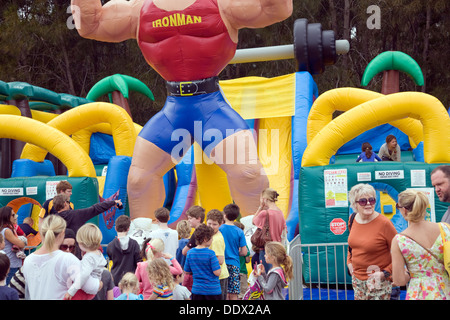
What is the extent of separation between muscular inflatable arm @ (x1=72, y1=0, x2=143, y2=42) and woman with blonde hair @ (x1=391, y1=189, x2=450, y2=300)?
374 cm

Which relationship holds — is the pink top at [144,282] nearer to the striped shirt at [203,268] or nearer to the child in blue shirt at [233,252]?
the striped shirt at [203,268]

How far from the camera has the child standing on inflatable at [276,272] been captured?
395 centimetres

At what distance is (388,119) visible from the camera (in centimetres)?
623

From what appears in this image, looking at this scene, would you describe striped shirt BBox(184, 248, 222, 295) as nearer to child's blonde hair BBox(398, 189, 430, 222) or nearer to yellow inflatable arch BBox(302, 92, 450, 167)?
child's blonde hair BBox(398, 189, 430, 222)

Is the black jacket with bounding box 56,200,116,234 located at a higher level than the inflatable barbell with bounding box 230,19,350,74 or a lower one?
lower

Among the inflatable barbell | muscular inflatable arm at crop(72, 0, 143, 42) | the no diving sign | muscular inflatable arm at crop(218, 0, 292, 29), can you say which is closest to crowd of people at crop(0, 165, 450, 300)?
the no diving sign

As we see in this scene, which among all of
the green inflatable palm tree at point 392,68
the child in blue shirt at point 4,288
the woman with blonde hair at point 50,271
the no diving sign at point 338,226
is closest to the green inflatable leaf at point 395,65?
the green inflatable palm tree at point 392,68

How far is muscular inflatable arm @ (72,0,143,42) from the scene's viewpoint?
20.0ft

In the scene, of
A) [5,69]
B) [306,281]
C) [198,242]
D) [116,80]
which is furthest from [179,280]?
[5,69]

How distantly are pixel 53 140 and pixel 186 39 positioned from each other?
6.91 feet

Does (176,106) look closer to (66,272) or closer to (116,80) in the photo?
(66,272)

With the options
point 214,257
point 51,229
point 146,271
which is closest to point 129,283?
point 146,271

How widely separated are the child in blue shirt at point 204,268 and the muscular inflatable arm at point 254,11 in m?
2.42

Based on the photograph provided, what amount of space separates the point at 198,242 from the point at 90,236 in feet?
2.83
